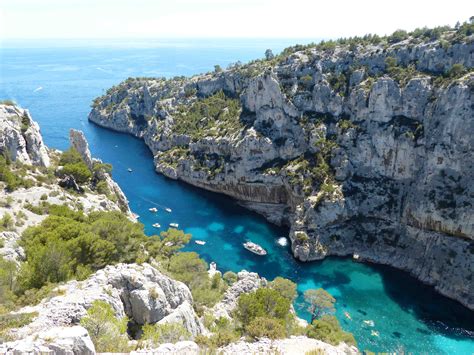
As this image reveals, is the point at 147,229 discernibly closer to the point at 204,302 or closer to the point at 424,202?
the point at 204,302

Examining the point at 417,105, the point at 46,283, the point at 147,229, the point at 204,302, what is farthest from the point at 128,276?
the point at 417,105

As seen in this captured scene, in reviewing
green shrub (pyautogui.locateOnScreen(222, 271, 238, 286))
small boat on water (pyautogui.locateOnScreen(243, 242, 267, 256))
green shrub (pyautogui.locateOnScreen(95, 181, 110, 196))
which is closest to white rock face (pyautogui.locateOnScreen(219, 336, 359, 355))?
green shrub (pyautogui.locateOnScreen(222, 271, 238, 286))

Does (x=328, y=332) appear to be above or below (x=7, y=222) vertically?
below

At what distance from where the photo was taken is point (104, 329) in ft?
54.7

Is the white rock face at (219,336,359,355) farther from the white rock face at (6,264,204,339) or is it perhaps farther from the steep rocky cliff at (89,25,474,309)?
the steep rocky cliff at (89,25,474,309)

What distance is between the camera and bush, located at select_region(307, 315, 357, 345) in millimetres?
28750

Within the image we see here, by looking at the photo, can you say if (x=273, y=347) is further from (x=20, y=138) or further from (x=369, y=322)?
(x=20, y=138)

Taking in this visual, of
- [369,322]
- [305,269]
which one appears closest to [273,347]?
[369,322]

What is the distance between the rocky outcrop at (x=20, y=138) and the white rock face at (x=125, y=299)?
31.7 m

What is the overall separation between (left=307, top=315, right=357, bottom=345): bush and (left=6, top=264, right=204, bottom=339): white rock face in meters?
10.8

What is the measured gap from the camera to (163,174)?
8412cm

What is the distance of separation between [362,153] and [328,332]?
37573mm

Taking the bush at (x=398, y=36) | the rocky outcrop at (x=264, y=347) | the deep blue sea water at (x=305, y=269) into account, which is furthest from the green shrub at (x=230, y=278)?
the bush at (x=398, y=36)

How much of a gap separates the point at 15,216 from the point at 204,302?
20.2 meters
